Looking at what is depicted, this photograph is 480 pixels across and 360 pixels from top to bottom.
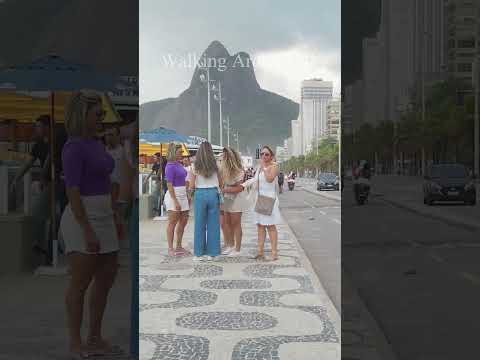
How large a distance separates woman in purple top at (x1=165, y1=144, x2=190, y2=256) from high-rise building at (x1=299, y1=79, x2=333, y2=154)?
0.89 meters

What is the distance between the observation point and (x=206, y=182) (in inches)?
Result: 175

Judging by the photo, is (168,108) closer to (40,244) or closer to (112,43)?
(112,43)

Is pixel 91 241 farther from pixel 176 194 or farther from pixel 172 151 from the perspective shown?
pixel 176 194

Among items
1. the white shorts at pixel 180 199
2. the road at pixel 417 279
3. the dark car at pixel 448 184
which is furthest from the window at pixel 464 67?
the white shorts at pixel 180 199

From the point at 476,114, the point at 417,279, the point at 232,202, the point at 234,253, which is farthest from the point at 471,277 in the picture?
the point at 232,202

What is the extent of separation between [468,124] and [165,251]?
2544mm

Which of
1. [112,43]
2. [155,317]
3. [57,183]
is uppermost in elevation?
[112,43]

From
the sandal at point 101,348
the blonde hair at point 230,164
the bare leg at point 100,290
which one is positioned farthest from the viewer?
the blonde hair at point 230,164

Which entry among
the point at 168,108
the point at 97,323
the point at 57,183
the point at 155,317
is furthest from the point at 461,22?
the point at 57,183

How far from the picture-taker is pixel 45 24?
423cm

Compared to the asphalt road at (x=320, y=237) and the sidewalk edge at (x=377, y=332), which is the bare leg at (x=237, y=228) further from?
the sidewalk edge at (x=377, y=332)

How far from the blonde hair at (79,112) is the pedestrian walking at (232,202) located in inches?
78.9

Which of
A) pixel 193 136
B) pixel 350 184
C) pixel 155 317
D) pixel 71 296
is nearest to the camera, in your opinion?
pixel 71 296

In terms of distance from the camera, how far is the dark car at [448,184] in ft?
14.2
